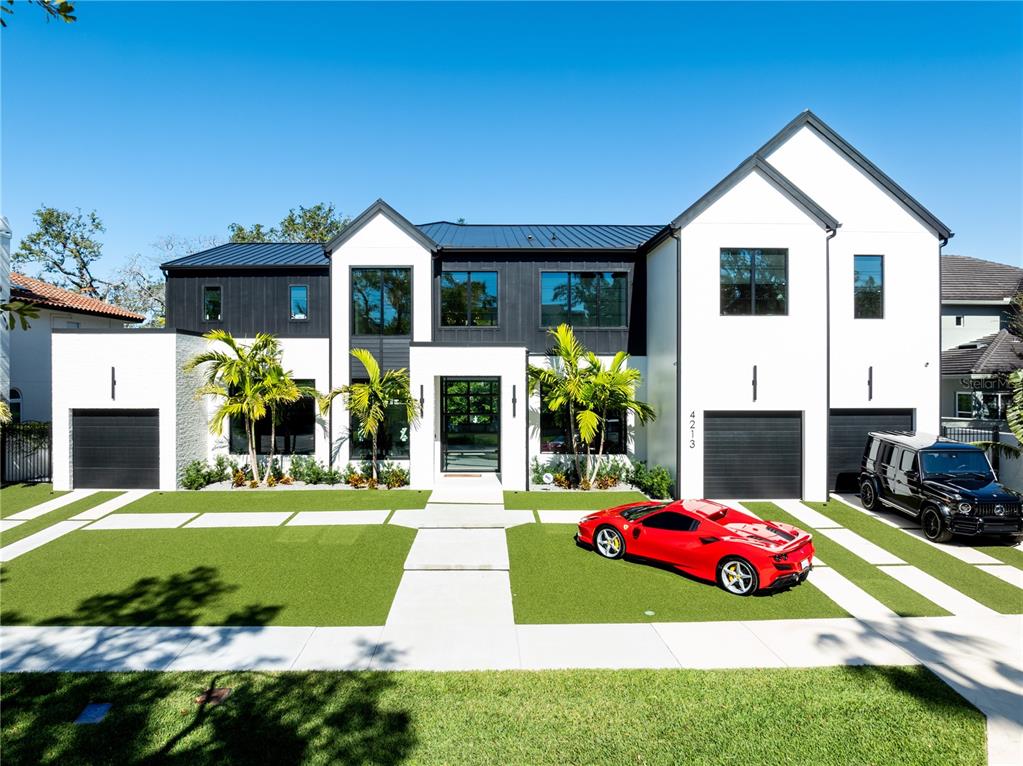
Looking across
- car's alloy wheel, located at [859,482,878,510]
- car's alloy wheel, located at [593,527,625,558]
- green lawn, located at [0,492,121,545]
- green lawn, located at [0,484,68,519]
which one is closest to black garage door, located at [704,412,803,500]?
car's alloy wheel, located at [859,482,878,510]

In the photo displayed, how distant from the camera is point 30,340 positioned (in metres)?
19.6

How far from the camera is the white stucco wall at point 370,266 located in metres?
17.2

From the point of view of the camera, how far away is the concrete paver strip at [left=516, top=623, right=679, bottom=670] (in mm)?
6723

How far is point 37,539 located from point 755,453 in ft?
57.2

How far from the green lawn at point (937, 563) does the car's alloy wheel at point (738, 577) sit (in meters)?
3.08

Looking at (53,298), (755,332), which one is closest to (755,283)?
(755,332)

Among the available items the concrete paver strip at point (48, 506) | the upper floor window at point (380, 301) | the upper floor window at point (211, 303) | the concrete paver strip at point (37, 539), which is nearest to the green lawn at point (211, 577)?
the concrete paver strip at point (37, 539)

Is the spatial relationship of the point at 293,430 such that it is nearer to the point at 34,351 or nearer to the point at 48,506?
the point at 48,506

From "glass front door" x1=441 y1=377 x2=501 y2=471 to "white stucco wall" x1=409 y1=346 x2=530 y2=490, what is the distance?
6.06 feet

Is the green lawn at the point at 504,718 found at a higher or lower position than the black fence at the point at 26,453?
lower

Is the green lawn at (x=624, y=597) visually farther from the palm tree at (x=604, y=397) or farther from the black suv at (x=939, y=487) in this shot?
the palm tree at (x=604, y=397)

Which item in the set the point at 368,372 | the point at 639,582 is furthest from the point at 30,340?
the point at 639,582

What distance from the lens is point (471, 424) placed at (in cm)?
1800

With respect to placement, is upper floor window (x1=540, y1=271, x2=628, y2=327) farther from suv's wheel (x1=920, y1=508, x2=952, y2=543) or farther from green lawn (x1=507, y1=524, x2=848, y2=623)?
suv's wheel (x1=920, y1=508, x2=952, y2=543)
